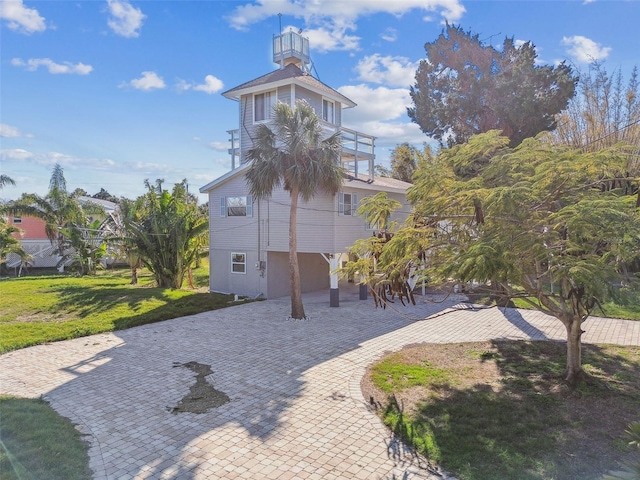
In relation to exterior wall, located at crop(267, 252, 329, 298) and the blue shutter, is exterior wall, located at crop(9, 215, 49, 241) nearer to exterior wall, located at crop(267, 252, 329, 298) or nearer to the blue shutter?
the blue shutter

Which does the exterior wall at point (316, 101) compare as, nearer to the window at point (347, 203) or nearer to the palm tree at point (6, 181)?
the window at point (347, 203)

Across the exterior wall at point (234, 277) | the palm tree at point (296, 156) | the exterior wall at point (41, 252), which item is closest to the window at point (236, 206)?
the exterior wall at point (234, 277)

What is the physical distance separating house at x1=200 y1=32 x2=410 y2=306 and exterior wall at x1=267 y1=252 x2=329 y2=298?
5 centimetres

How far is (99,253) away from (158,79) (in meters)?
22.2

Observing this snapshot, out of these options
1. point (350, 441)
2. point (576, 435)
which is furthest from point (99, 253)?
point (576, 435)

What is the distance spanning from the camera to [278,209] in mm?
19688

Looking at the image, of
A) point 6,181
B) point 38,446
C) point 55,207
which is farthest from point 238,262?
point 55,207

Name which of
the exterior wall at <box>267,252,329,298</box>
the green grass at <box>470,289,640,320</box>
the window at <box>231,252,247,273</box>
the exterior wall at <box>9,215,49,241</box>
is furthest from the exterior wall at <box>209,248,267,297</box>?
the exterior wall at <box>9,215,49,241</box>

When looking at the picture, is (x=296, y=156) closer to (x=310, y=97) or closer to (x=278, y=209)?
(x=278, y=209)

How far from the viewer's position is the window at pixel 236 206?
20566 mm

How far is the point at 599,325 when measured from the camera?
1399cm

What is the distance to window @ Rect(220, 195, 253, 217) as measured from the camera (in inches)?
810

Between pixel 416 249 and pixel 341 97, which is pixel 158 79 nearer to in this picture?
pixel 416 249

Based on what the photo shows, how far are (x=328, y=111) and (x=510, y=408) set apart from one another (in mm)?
17615
